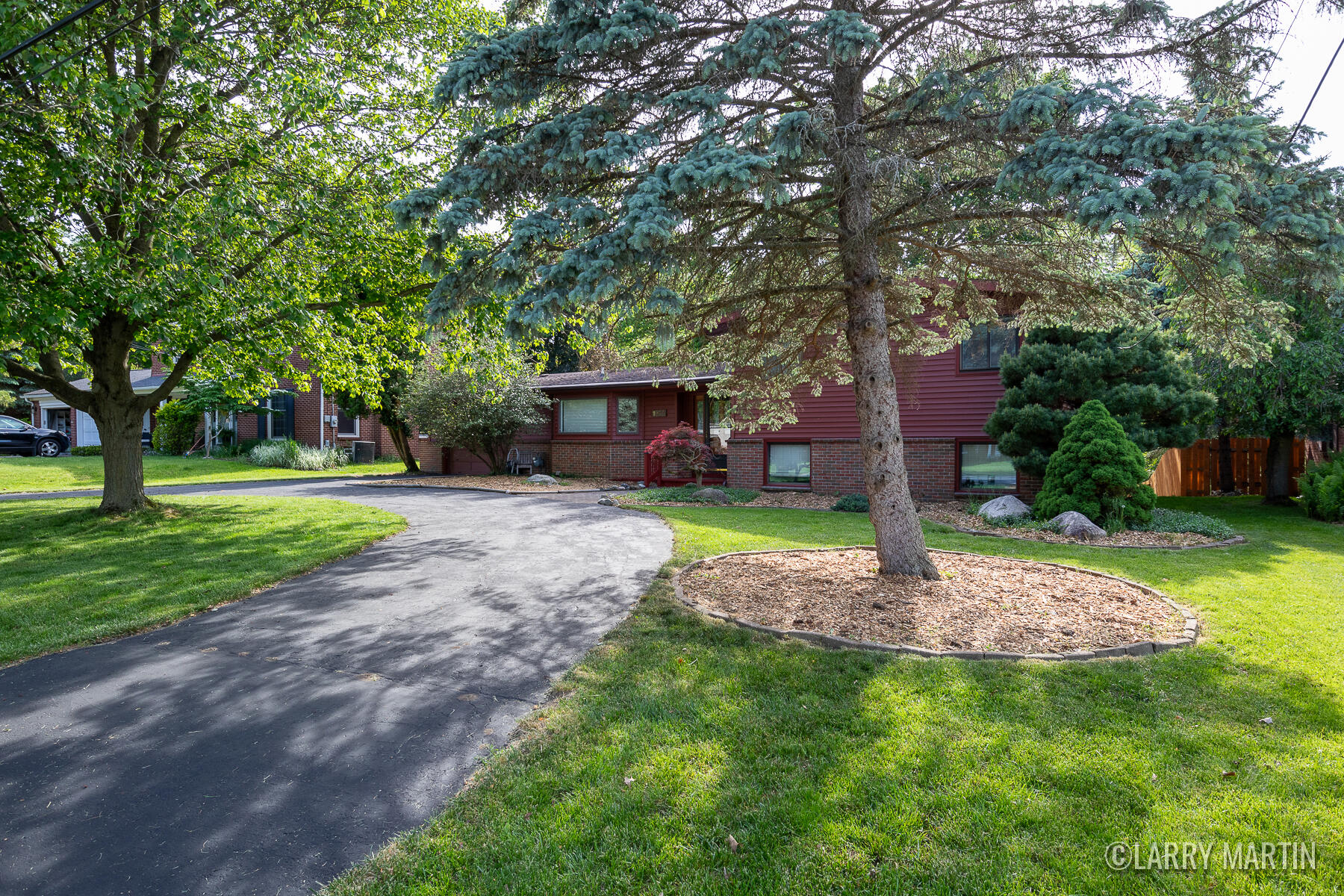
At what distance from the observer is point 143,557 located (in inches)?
293

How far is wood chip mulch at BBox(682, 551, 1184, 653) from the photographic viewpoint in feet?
15.3

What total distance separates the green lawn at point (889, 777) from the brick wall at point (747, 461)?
11320 millimetres

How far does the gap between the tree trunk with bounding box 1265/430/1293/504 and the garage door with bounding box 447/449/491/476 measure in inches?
822

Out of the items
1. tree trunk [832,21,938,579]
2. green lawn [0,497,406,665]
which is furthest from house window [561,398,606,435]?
tree trunk [832,21,938,579]

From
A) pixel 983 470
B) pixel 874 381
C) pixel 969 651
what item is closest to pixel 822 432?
pixel 983 470

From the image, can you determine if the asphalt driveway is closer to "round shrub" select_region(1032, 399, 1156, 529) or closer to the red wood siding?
"round shrub" select_region(1032, 399, 1156, 529)

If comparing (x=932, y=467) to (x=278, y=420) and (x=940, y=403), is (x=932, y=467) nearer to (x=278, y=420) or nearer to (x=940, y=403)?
(x=940, y=403)

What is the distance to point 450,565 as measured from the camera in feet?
24.4

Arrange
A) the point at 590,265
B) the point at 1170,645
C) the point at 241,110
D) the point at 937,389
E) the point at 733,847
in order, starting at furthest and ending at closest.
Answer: the point at 937,389, the point at 241,110, the point at 1170,645, the point at 590,265, the point at 733,847

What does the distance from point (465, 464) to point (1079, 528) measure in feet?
A: 60.0

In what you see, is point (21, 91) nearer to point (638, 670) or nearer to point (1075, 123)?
A: point (638, 670)

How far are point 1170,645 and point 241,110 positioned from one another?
38.6 ft

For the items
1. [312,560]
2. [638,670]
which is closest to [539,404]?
[312,560]

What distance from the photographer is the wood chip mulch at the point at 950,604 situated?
4.68 metres
